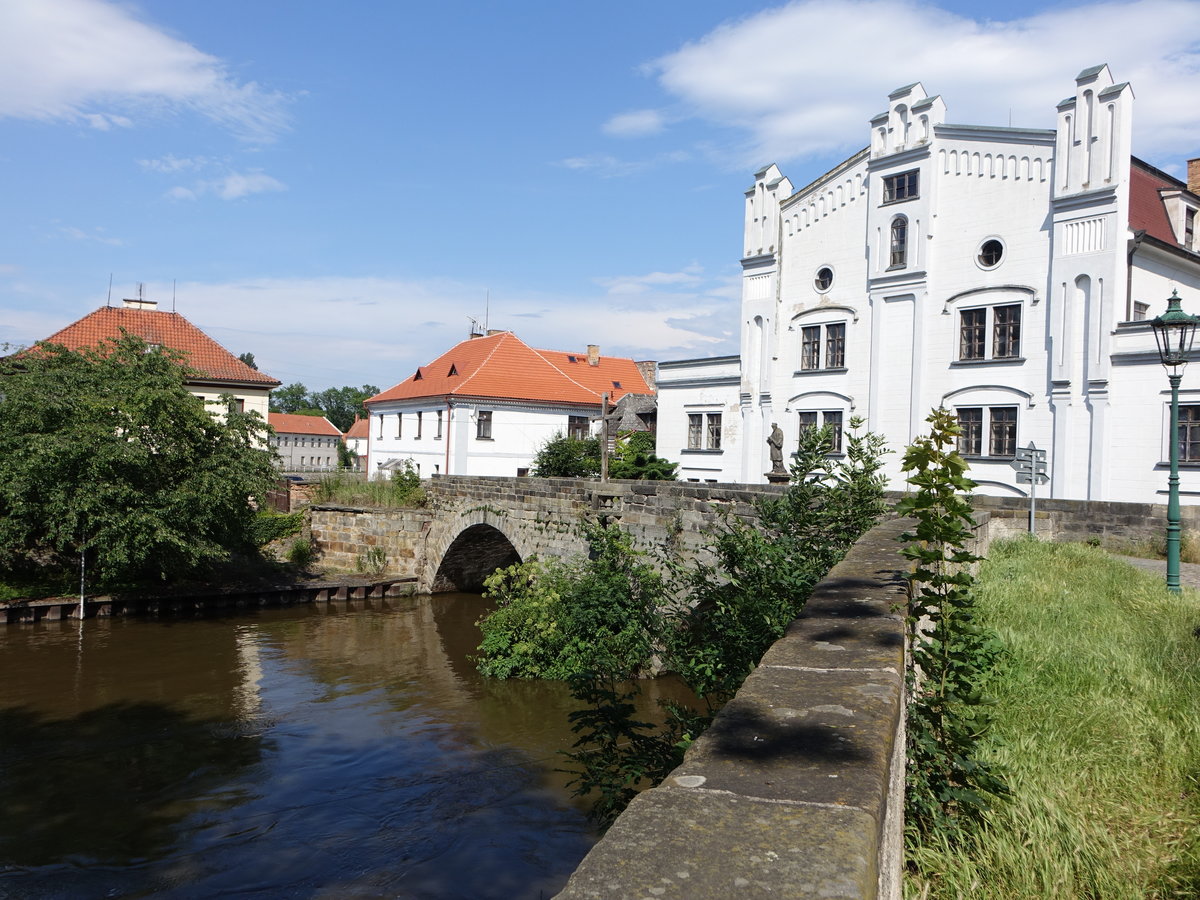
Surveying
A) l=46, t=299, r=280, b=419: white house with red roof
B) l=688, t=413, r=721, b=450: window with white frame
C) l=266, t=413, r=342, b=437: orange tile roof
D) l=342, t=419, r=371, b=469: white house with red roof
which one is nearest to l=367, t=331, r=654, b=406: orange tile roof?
l=46, t=299, r=280, b=419: white house with red roof

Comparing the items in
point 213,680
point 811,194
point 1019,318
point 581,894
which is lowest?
point 213,680

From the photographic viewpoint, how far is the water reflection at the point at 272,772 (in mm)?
8758

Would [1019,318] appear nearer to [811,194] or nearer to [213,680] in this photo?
[811,194]

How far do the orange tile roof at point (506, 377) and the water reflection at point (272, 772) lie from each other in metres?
18.7

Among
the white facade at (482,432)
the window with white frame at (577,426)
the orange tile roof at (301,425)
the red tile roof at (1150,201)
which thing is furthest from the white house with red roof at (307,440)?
the red tile roof at (1150,201)

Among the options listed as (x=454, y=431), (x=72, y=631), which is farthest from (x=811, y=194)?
(x=72, y=631)

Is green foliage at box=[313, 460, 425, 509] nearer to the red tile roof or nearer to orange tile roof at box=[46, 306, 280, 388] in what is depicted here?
orange tile roof at box=[46, 306, 280, 388]

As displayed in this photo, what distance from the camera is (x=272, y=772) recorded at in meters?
11.6

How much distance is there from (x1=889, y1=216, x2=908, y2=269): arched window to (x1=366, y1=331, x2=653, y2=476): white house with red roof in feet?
42.7

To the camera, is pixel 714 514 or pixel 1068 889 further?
pixel 714 514

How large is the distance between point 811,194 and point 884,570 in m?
23.6

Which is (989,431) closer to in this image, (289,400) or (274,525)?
(274,525)

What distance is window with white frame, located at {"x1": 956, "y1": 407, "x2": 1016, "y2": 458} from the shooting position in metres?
22.1

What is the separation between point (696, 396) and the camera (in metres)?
29.8
